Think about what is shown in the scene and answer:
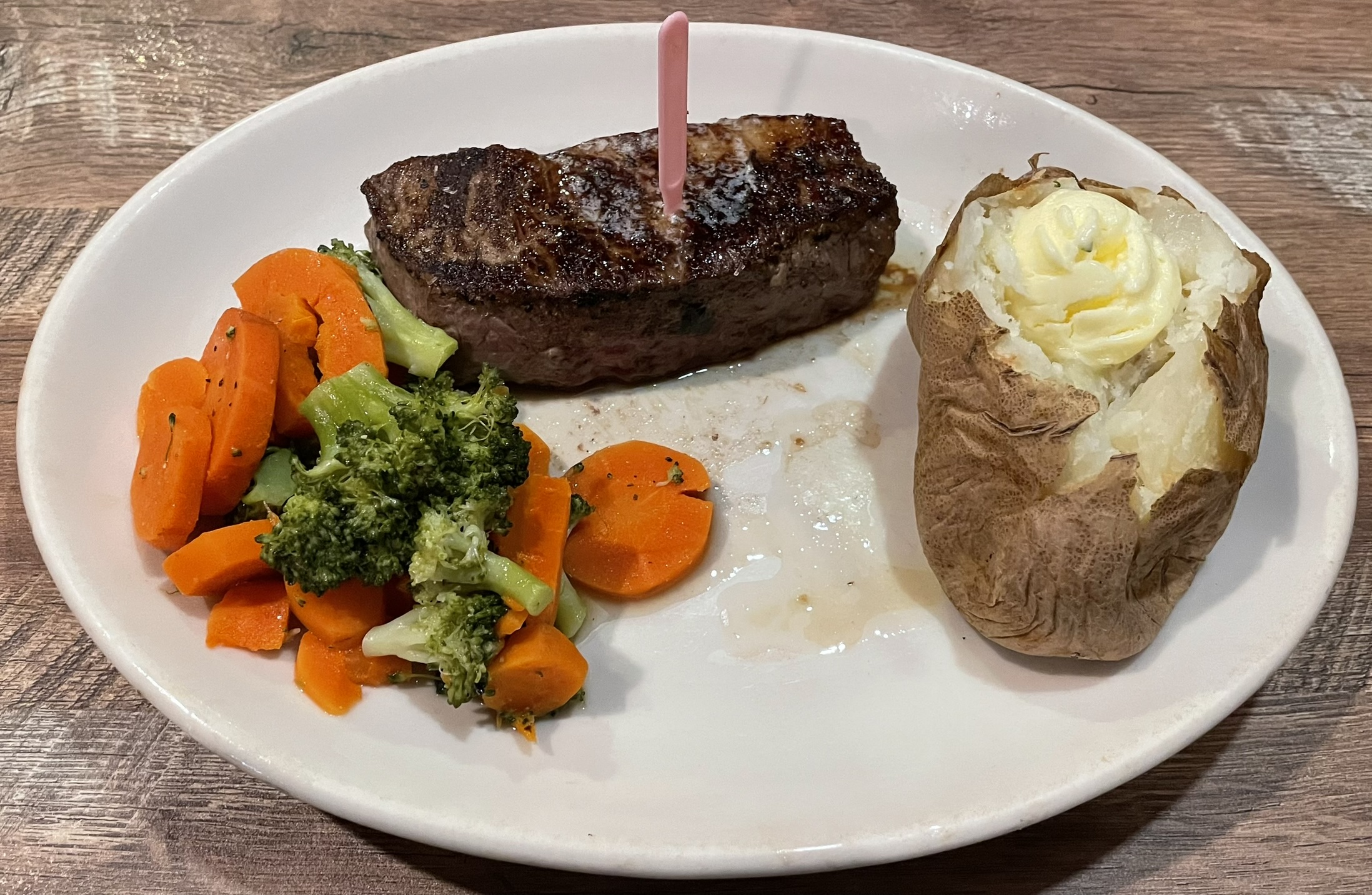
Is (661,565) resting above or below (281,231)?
below

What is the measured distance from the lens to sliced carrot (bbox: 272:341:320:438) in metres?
2.00

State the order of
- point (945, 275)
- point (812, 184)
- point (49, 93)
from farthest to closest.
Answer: point (49, 93) → point (812, 184) → point (945, 275)

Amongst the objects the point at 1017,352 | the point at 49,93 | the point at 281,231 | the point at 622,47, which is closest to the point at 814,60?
the point at 622,47

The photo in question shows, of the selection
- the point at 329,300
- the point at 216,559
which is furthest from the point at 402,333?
the point at 216,559

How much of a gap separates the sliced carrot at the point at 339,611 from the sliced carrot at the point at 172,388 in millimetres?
528

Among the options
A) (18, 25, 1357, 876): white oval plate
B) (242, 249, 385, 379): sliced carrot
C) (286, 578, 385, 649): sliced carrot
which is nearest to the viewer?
(18, 25, 1357, 876): white oval plate

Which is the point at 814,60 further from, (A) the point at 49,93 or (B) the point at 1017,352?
(A) the point at 49,93

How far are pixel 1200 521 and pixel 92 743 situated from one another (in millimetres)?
2372

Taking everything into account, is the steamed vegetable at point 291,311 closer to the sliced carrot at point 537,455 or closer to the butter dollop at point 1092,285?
the sliced carrot at point 537,455

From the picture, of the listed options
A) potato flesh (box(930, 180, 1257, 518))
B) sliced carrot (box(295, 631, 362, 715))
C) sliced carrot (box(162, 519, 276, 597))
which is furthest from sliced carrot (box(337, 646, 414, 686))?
potato flesh (box(930, 180, 1257, 518))

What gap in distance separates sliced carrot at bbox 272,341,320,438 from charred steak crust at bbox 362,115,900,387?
323mm

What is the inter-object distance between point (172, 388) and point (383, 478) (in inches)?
25.2

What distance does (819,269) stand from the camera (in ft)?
8.02

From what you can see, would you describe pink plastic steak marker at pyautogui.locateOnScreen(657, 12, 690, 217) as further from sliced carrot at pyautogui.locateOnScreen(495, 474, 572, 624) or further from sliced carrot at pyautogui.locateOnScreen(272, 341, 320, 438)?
sliced carrot at pyautogui.locateOnScreen(272, 341, 320, 438)
